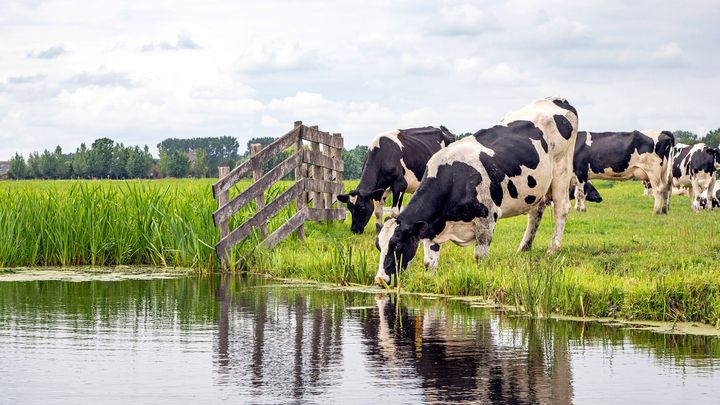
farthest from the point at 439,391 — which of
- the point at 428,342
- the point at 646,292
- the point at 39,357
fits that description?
the point at 646,292

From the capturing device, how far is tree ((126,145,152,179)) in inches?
4946

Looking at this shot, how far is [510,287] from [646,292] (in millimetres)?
1918

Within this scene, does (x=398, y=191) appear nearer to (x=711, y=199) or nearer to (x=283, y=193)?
(x=283, y=193)

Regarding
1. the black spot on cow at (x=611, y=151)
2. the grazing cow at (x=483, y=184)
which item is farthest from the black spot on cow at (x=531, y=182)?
the black spot on cow at (x=611, y=151)

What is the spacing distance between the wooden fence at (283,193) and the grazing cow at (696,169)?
48.2 feet

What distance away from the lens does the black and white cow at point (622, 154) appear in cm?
3281

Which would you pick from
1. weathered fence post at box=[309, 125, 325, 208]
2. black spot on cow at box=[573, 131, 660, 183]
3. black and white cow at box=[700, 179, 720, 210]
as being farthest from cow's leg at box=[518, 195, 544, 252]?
black and white cow at box=[700, 179, 720, 210]

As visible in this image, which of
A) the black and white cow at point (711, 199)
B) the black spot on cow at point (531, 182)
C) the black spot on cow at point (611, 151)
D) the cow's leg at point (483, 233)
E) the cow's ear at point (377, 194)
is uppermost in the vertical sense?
the black spot on cow at point (611, 151)

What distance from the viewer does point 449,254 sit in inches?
720

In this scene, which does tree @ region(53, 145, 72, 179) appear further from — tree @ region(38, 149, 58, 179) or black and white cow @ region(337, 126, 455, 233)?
black and white cow @ region(337, 126, 455, 233)

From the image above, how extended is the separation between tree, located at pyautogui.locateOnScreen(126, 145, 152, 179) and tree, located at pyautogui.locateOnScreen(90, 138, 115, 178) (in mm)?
3155

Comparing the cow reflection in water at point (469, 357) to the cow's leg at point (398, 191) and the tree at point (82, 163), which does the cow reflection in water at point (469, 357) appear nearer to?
the cow's leg at point (398, 191)

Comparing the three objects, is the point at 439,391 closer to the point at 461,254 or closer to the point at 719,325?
the point at 719,325

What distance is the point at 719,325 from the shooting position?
12586 mm
